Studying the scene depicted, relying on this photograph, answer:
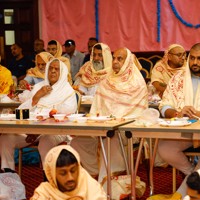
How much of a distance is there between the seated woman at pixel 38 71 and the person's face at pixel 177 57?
4.91 ft

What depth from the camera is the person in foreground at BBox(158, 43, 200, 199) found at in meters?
4.60

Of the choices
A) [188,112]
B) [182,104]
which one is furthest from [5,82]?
[188,112]

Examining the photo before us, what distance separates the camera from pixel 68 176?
3301 mm

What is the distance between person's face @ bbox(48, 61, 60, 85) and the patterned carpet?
1033 millimetres

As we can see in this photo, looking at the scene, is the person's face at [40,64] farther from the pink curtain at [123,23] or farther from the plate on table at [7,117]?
the pink curtain at [123,23]

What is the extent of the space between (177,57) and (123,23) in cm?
362

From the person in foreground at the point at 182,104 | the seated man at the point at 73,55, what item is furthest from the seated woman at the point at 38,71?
the person in foreground at the point at 182,104

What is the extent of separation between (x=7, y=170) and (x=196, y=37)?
558 cm

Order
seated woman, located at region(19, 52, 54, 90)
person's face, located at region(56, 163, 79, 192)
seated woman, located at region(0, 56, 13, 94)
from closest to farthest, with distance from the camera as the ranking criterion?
person's face, located at region(56, 163, 79, 192) < seated woman, located at region(0, 56, 13, 94) < seated woman, located at region(19, 52, 54, 90)

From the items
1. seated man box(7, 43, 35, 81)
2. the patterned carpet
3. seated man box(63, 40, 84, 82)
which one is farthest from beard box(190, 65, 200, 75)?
seated man box(7, 43, 35, 81)

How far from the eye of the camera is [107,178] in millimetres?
4492

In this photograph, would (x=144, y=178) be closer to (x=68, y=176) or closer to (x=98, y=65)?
(x=98, y=65)

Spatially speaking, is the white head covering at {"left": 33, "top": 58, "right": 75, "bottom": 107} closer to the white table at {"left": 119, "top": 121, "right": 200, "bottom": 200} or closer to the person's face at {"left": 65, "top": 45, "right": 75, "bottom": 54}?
the white table at {"left": 119, "top": 121, "right": 200, "bottom": 200}

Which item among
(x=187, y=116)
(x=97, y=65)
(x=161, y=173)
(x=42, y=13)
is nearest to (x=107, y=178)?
(x=187, y=116)
